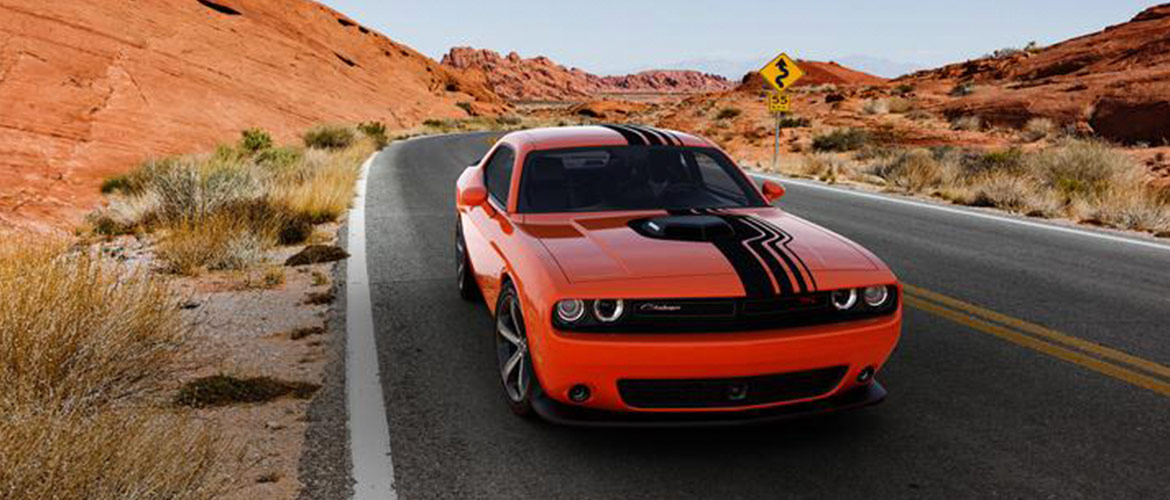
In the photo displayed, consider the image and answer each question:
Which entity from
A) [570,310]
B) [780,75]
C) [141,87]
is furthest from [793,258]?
[141,87]

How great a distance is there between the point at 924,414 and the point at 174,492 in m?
3.50

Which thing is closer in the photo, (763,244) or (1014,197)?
(763,244)

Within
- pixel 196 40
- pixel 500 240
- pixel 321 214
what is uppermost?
pixel 196 40

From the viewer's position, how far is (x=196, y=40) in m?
36.6

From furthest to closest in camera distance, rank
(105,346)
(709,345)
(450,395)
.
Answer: (450,395)
(105,346)
(709,345)

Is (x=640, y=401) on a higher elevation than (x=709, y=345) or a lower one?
lower

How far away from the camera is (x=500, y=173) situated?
594 centimetres

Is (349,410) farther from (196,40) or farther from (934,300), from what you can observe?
(196,40)

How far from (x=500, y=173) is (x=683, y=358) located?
2.84 m

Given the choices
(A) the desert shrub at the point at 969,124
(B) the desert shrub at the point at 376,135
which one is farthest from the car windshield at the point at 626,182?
(A) the desert shrub at the point at 969,124

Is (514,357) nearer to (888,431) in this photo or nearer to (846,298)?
(846,298)

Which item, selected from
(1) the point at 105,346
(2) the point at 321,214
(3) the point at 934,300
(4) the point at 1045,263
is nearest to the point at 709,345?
(1) the point at 105,346

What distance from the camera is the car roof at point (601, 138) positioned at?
17.9 ft

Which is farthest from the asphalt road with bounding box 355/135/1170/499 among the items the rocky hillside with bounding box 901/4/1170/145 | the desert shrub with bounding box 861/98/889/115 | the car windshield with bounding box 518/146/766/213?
the desert shrub with bounding box 861/98/889/115
